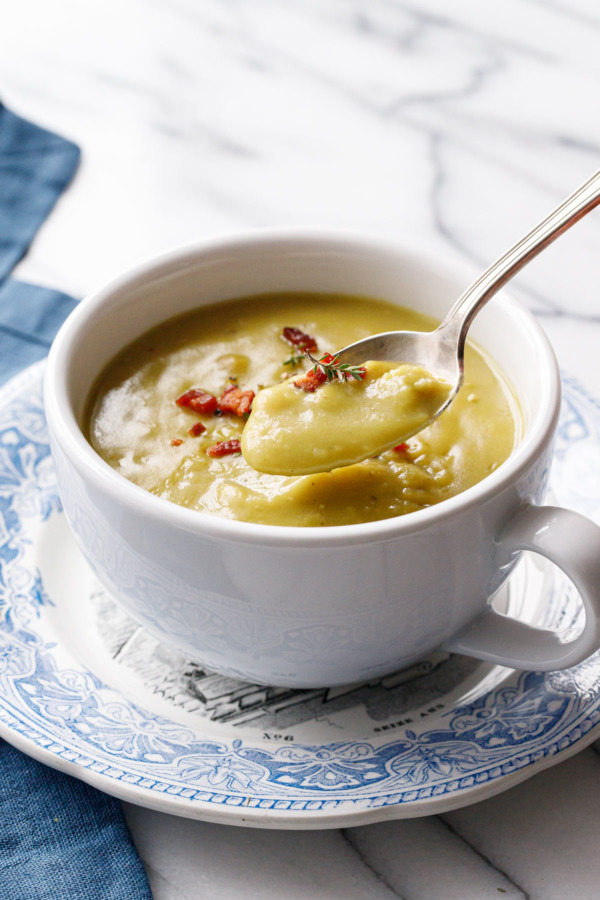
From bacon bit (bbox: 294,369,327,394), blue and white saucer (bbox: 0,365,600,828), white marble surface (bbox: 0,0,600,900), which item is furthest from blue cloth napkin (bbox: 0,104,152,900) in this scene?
white marble surface (bbox: 0,0,600,900)

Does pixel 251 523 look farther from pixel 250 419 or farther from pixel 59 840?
pixel 59 840

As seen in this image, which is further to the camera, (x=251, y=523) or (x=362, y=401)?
(x=362, y=401)

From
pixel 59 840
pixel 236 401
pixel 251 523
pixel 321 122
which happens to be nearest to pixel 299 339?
pixel 236 401

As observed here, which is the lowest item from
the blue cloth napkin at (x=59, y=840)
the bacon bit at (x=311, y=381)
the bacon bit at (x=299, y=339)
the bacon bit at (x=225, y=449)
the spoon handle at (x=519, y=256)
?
the blue cloth napkin at (x=59, y=840)

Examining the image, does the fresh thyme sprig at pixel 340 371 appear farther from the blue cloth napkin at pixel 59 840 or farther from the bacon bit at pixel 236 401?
the blue cloth napkin at pixel 59 840

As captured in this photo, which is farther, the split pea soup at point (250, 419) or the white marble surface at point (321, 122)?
the white marble surface at point (321, 122)

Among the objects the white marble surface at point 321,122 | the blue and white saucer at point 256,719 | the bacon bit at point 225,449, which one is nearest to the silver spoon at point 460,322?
the bacon bit at point 225,449
